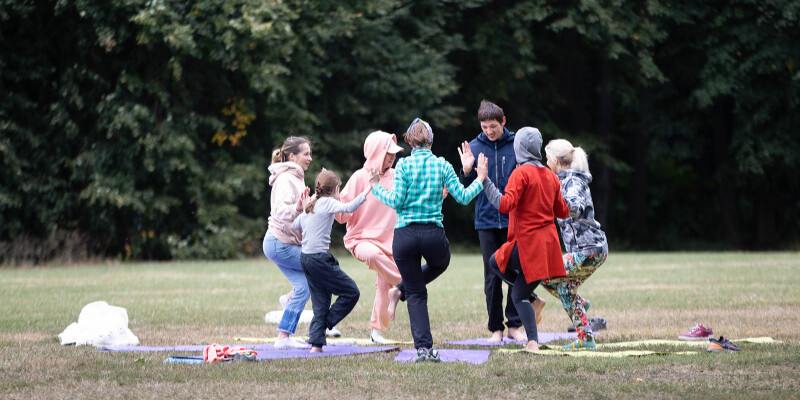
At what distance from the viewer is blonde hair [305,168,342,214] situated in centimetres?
732

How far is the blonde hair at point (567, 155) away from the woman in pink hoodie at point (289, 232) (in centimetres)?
209

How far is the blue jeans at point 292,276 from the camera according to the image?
791 cm

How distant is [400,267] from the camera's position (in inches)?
274

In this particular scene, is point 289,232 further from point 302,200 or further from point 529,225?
point 529,225

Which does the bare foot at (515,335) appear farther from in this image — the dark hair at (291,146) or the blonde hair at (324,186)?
the dark hair at (291,146)

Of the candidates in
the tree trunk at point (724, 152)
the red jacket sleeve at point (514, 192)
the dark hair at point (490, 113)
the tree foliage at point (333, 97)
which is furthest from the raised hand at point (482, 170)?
the tree trunk at point (724, 152)

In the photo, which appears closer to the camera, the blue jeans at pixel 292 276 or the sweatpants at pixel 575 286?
the sweatpants at pixel 575 286

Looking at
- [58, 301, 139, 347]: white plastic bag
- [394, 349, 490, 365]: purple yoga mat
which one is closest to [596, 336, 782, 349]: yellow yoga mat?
[394, 349, 490, 365]: purple yoga mat

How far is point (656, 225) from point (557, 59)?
33.9 feet

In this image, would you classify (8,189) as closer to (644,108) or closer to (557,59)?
(557,59)

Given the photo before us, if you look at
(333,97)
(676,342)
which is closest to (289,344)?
(676,342)

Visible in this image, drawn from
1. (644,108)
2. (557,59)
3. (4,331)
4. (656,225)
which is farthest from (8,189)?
(656,225)

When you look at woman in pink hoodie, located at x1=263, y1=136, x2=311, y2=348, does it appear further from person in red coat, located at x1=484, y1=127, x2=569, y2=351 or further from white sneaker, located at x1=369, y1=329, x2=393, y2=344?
person in red coat, located at x1=484, y1=127, x2=569, y2=351

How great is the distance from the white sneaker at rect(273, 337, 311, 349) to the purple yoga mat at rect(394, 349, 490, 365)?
95 cm
